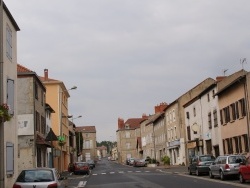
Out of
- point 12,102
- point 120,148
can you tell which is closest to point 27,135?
point 12,102

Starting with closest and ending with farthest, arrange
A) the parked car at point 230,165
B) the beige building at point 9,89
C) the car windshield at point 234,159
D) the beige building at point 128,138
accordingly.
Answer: the beige building at point 9,89, the parked car at point 230,165, the car windshield at point 234,159, the beige building at point 128,138

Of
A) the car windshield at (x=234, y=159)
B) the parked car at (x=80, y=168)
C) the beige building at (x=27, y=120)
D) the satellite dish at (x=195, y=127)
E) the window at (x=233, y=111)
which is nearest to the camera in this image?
the car windshield at (x=234, y=159)

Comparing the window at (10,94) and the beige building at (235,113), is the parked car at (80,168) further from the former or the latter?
the window at (10,94)

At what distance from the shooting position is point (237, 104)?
127ft

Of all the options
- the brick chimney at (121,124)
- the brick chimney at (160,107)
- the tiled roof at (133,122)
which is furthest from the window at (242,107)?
the brick chimney at (121,124)

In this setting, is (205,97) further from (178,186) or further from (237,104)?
(178,186)

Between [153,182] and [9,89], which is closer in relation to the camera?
[9,89]

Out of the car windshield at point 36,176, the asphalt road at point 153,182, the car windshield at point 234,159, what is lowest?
the asphalt road at point 153,182

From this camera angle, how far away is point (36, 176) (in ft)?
50.1

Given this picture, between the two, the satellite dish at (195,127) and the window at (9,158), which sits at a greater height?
the satellite dish at (195,127)

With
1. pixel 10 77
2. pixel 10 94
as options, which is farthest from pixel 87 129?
pixel 10 94

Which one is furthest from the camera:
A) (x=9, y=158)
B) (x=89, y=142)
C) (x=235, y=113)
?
(x=89, y=142)

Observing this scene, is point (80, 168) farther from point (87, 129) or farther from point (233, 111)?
point (87, 129)

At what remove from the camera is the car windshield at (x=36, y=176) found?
15.1 m
